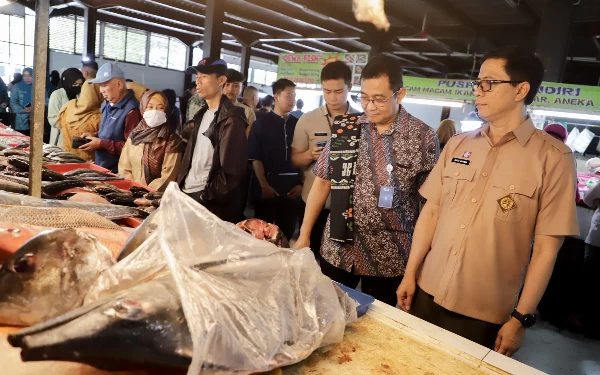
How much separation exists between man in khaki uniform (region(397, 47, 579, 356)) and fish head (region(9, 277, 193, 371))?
4.91 feet

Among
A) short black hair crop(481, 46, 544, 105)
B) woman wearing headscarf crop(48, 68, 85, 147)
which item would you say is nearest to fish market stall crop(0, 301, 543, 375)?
short black hair crop(481, 46, 544, 105)

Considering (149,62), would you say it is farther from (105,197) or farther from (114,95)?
(105,197)

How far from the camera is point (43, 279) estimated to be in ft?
3.05

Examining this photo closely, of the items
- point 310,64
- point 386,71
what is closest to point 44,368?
point 386,71

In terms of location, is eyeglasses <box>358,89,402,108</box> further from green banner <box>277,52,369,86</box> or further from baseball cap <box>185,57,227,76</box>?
green banner <box>277,52,369,86</box>

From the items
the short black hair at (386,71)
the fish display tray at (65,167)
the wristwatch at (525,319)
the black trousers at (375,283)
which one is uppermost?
the short black hair at (386,71)

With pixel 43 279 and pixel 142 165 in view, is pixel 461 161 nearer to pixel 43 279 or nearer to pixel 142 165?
pixel 43 279

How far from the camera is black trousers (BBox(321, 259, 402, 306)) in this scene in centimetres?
241

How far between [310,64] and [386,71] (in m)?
9.78

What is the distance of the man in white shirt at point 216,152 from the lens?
325 centimetres

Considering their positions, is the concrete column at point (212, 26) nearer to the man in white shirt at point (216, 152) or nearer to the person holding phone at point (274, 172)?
the person holding phone at point (274, 172)

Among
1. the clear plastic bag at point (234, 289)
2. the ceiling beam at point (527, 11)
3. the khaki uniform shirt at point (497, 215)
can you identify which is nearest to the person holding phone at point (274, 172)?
the khaki uniform shirt at point (497, 215)

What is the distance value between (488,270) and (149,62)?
19558 mm

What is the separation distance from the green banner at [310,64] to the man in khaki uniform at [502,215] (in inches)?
354
